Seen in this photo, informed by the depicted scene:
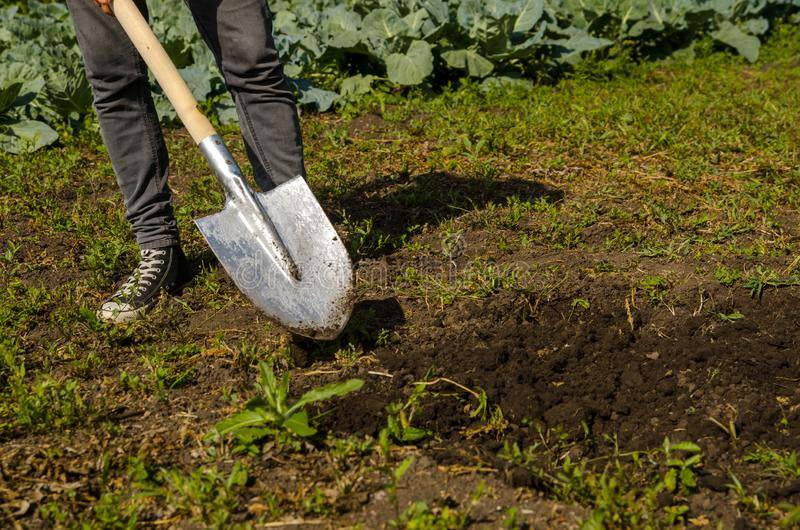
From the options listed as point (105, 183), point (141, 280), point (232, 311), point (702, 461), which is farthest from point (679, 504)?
point (105, 183)

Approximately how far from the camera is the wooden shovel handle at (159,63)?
280 centimetres

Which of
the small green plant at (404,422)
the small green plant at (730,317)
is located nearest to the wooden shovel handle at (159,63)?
the small green plant at (404,422)

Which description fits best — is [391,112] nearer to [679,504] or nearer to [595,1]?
[595,1]

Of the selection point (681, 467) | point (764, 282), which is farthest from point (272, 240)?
point (764, 282)

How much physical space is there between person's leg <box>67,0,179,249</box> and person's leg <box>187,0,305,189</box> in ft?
1.00

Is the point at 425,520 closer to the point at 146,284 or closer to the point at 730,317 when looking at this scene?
the point at 730,317

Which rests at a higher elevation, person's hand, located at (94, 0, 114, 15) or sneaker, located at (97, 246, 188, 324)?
person's hand, located at (94, 0, 114, 15)

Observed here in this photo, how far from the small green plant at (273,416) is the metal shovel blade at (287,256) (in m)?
0.32

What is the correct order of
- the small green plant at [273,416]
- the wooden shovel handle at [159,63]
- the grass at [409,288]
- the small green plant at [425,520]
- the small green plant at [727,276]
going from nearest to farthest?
the small green plant at [425,520] → the grass at [409,288] → the small green plant at [273,416] → the wooden shovel handle at [159,63] → the small green plant at [727,276]

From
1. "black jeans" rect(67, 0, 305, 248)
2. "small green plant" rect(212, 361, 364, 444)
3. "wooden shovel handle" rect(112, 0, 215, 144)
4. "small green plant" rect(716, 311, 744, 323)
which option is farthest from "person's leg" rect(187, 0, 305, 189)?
"small green plant" rect(716, 311, 744, 323)

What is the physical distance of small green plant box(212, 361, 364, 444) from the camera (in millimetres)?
2318

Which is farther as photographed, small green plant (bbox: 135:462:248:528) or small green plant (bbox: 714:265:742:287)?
small green plant (bbox: 714:265:742:287)

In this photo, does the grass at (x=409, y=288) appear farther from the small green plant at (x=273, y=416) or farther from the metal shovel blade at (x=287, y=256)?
the metal shovel blade at (x=287, y=256)

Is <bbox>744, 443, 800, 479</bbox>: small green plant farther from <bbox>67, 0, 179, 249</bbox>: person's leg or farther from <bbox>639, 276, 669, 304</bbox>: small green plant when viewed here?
<bbox>67, 0, 179, 249</bbox>: person's leg
